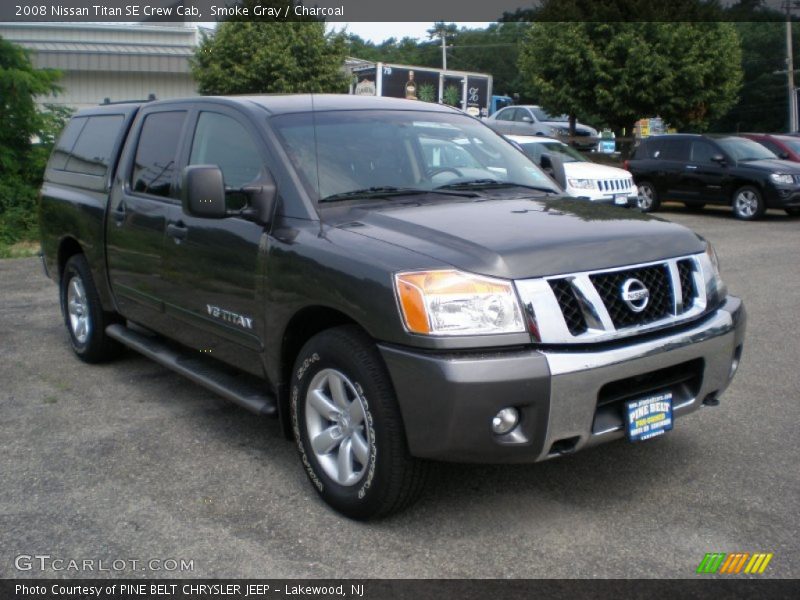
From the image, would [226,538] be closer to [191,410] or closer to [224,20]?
[191,410]

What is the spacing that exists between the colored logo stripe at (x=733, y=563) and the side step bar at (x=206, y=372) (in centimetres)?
202

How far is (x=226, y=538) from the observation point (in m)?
3.72

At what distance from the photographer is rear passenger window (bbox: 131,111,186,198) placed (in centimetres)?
527

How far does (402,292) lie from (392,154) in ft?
4.69

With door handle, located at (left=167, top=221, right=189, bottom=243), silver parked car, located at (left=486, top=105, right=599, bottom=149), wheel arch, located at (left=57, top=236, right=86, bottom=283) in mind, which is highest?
→ silver parked car, located at (left=486, top=105, right=599, bottom=149)

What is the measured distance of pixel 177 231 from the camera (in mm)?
4941

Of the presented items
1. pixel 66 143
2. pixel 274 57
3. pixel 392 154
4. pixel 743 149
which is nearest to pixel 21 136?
pixel 66 143

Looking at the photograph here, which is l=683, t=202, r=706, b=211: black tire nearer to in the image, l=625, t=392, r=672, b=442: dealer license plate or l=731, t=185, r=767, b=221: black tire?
l=731, t=185, r=767, b=221: black tire

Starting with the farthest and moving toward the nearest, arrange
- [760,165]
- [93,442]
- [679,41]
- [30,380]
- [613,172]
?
[679,41], [760,165], [613,172], [30,380], [93,442]

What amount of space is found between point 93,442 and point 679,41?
2136 cm

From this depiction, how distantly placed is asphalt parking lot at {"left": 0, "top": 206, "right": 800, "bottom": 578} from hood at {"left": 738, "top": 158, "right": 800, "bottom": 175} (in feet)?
38.1

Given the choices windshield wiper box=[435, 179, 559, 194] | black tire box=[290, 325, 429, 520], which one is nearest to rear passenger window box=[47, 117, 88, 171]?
windshield wiper box=[435, 179, 559, 194]

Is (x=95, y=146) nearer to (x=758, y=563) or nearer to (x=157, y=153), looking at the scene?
(x=157, y=153)

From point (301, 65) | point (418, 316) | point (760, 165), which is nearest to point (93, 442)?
point (418, 316)
